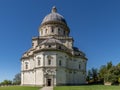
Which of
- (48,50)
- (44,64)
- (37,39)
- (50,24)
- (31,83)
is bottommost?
(31,83)

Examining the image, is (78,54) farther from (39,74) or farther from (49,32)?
(39,74)

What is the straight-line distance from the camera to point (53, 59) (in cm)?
4994

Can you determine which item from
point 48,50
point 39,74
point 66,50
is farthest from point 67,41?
point 39,74

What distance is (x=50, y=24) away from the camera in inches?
2400

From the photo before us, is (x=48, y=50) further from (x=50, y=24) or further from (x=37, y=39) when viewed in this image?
(x=50, y=24)

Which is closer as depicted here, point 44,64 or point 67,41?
point 44,64

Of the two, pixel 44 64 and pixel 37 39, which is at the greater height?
pixel 37 39

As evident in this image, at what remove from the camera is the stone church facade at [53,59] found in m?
49.6

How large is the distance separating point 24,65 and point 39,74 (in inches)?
373

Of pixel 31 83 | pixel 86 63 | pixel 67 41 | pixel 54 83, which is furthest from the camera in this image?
pixel 86 63

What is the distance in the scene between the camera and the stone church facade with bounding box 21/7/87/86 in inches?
1953

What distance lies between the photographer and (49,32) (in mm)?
60219

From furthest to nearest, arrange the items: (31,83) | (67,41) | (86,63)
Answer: (86,63) < (67,41) < (31,83)

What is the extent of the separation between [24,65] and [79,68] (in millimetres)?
14486
